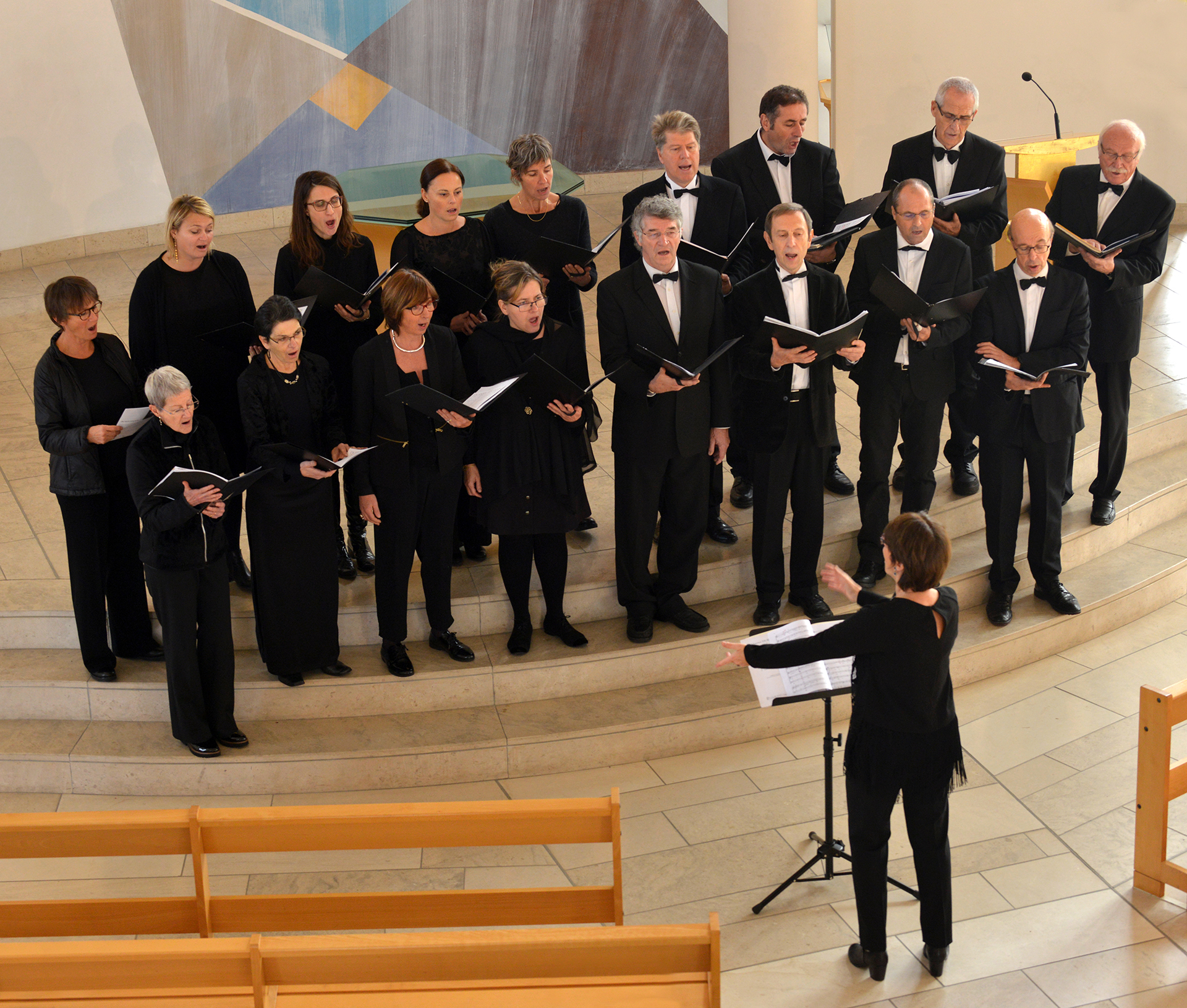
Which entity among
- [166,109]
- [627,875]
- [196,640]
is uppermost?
[166,109]

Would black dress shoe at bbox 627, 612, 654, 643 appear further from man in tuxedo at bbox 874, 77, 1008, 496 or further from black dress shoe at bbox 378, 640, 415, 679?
man in tuxedo at bbox 874, 77, 1008, 496

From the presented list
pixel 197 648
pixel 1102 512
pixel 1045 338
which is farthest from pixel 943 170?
pixel 197 648

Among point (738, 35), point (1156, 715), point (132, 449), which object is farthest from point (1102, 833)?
point (738, 35)

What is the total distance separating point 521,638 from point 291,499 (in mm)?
1125

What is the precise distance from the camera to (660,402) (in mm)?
5055

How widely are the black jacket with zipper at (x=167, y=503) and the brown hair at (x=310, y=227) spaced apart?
827 millimetres

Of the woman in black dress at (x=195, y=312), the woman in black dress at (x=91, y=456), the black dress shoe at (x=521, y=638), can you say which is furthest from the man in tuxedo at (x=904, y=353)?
the woman in black dress at (x=91, y=456)

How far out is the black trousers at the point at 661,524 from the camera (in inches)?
205

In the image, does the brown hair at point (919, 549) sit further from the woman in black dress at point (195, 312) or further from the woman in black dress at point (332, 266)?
the woman in black dress at point (195, 312)

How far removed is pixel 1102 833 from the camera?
4590 millimetres

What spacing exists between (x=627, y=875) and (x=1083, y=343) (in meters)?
2.87

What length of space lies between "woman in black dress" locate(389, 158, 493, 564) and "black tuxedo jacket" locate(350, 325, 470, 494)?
198 mm

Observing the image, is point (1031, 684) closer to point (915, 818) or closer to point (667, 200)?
point (915, 818)

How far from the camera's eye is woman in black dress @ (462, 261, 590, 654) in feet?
16.0
